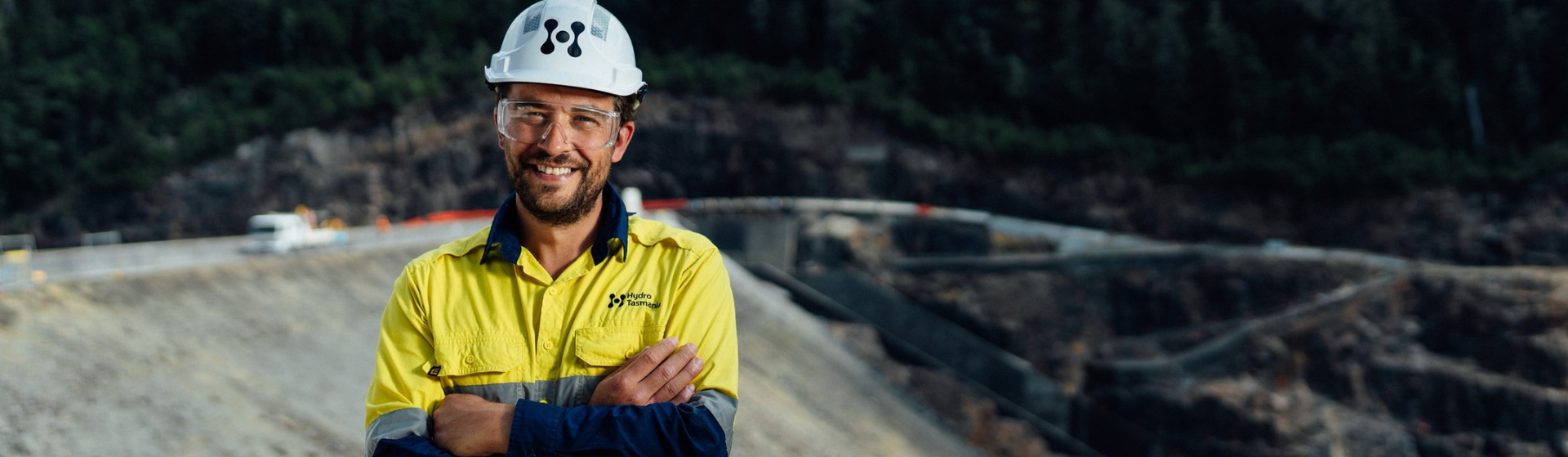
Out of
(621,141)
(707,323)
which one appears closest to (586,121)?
(621,141)

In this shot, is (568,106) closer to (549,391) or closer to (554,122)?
(554,122)

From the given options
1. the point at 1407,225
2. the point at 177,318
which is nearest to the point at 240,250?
the point at 177,318

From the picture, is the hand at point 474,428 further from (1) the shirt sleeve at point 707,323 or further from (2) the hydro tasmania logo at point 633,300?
(1) the shirt sleeve at point 707,323

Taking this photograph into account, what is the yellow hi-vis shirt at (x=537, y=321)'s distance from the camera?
288 centimetres

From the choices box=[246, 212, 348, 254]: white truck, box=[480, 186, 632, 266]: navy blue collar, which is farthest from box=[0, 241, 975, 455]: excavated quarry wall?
box=[480, 186, 632, 266]: navy blue collar

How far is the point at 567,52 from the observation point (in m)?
2.80

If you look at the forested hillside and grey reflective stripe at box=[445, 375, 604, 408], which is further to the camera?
the forested hillside

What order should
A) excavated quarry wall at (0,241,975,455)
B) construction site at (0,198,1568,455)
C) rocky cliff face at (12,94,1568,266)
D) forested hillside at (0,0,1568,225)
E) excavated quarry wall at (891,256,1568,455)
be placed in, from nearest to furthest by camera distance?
excavated quarry wall at (0,241,975,455), construction site at (0,198,1568,455), excavated quarry wall at (891,256,1568,455), rocky cliff face at (12,94,1568,266), forested hillside at (0,0,1568,225)

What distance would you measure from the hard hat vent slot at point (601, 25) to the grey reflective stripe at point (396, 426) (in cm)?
107

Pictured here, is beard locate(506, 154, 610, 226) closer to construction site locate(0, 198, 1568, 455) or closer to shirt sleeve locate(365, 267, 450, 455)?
shirt sleeve locate(365, 267, 450, 455)

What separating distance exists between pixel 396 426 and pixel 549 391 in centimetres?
39

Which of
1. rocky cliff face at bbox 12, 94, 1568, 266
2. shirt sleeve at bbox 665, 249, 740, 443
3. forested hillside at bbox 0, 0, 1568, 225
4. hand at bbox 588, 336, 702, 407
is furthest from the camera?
forested hillside at bbox 0, 0, 1568, 225

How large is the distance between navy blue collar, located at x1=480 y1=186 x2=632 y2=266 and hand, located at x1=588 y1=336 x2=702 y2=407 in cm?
27

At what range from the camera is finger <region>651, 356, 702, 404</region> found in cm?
284
